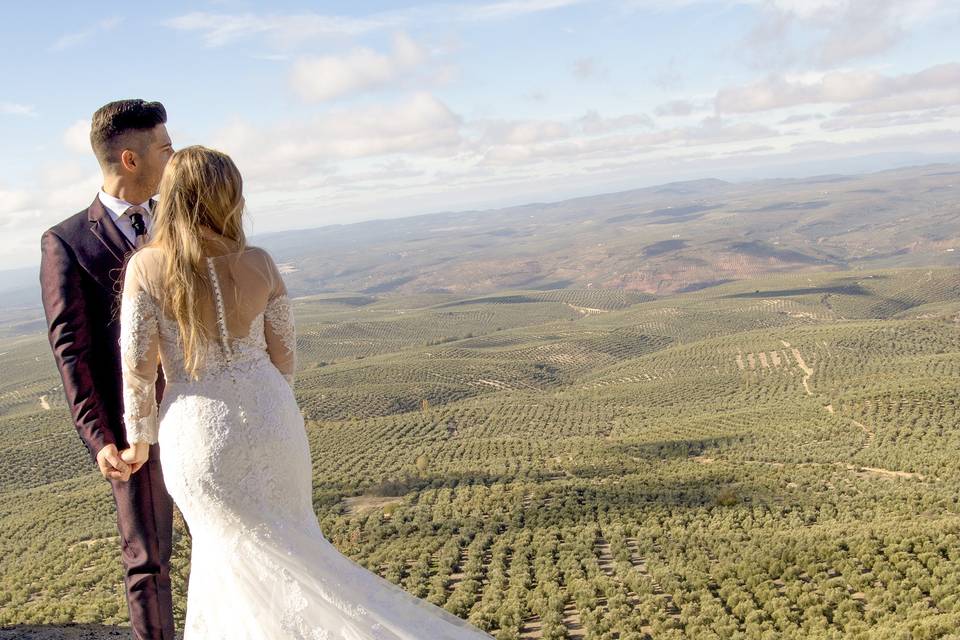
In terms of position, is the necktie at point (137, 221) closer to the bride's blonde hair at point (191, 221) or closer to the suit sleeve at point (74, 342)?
the suit sleeve at point (74, 342)

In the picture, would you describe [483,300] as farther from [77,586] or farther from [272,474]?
[272,474]

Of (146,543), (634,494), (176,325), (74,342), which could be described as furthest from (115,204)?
(634,494)

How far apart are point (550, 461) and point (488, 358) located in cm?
5181

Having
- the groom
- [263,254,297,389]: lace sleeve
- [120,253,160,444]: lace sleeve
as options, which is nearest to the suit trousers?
the groom

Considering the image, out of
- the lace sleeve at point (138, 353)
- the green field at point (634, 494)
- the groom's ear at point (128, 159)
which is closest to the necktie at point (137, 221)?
the groom's ear at point (128, 159)

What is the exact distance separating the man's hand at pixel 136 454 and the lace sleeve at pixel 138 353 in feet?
0.10

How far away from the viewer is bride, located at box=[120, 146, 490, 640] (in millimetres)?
3260

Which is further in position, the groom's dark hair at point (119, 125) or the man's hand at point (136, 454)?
the groom's dark hair at point (119, 125)

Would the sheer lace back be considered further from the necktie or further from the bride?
the necktie

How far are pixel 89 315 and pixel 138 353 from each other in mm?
517

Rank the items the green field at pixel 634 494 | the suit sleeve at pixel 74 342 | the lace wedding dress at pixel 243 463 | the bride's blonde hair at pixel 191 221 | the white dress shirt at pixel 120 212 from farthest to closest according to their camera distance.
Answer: the green field at pixel 634 494
the white dress shirt at pixel 120 212
the suit sleeve at pixel 74 342
the lace wedding dress at pixel 243 463
the bride's blonde hair at pixel 191 221

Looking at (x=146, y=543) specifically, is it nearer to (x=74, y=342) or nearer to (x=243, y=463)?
(x=243, y=463)

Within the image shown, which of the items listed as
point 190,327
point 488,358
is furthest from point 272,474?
point 488,358

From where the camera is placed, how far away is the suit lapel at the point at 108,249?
3.63 m
